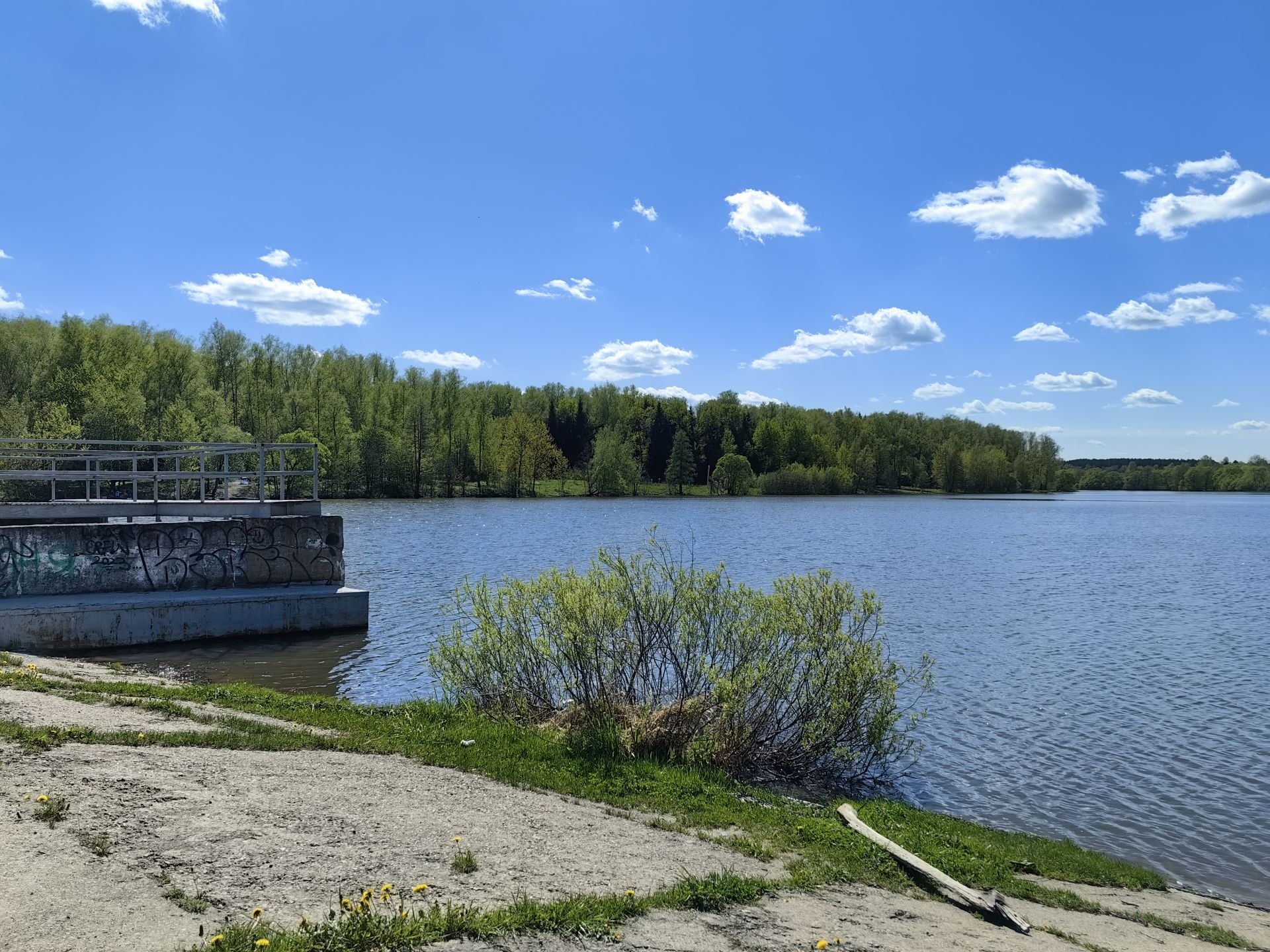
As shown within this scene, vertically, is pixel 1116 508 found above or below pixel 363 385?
below

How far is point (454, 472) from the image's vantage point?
104 metres

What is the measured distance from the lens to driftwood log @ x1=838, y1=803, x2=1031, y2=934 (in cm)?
700

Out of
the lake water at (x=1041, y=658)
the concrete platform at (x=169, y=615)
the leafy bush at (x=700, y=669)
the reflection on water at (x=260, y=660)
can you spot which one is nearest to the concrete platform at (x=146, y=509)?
the concrete platform at (x=169, y=615)

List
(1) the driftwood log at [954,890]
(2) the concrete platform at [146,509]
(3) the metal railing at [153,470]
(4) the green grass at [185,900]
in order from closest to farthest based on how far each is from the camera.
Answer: (4) the green grass at [185,900] < (1) the driftwood log at [954,890] < (2) the concrete platform at [146,509] < (3) the metal railing at [153,470]

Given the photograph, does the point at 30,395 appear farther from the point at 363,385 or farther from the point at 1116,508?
the point at 1116,508

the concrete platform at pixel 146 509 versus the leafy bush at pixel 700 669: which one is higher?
the concrete platform at pixel 146 509

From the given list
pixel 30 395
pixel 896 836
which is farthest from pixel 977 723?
pixel 30 395

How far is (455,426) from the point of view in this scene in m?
104

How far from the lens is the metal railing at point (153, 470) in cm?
2005

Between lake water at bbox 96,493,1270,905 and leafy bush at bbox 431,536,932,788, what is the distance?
1.66 m

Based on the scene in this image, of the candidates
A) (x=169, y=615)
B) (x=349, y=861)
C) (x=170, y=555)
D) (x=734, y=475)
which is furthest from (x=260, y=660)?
(x=734, y=475)

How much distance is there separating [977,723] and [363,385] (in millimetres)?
96786

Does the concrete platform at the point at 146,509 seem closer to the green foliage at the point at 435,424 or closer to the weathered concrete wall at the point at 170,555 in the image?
the weathered concrete wall at the point at 170,555

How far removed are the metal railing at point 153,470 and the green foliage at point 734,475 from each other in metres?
62.4
